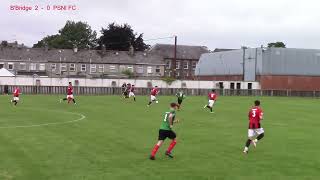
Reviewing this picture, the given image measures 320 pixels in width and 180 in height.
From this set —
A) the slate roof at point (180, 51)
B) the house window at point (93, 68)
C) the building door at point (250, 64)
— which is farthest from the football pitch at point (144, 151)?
the slate roof at point (180, 51)

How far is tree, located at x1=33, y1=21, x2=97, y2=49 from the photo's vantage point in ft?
443

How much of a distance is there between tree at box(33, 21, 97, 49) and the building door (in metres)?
59.9

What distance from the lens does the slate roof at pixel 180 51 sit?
12588cm

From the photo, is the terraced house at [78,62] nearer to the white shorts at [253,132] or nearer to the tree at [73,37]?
the tree at [73,37]

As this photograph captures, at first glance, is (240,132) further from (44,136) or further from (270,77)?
(270,77)

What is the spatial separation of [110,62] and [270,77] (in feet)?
119

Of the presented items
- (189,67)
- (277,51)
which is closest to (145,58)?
(189,67)

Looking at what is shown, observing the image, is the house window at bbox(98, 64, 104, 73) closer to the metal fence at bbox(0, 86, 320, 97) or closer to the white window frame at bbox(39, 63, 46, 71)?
the white window frame at bbox(39, 63, 46, 71)

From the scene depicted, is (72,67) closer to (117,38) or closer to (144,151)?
(117,38)

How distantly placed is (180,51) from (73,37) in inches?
1268

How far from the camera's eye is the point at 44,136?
22.4 meters

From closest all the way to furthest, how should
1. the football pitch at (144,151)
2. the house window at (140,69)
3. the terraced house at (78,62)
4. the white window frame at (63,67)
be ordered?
the football pitch at (144,151) → the terraced house at (78,62) → the white window frame at (63,67) → the house window at (140,69)

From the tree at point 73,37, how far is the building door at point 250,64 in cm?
5987

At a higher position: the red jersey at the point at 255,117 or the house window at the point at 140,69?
the house window at the point at 140,69
